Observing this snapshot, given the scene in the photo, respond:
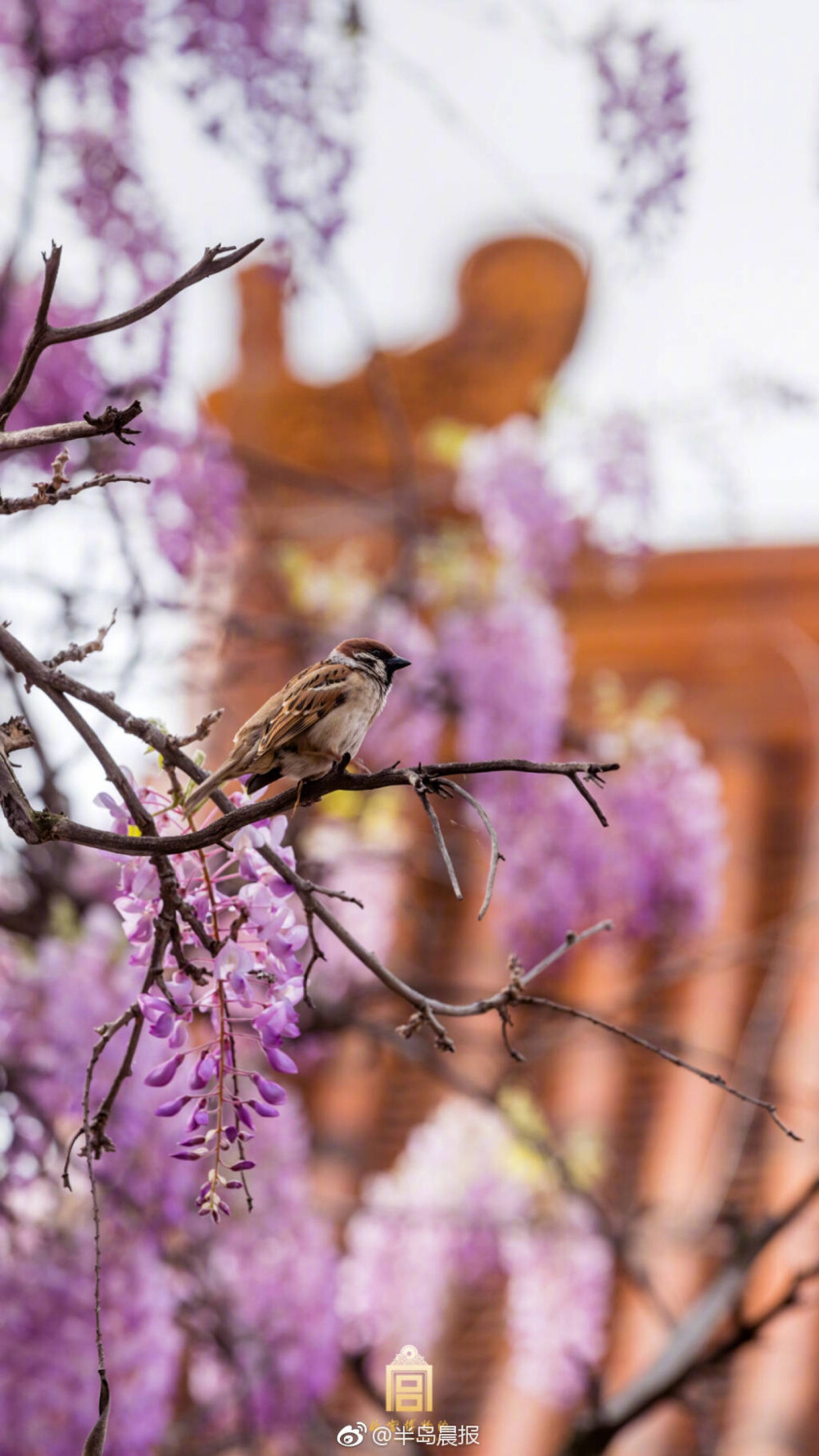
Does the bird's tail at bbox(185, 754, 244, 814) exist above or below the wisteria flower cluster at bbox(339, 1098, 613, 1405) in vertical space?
below

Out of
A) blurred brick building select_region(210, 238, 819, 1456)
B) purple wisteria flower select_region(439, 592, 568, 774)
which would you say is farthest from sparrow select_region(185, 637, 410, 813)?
purple wisteria flower select_region(439, 592, 568, 774)

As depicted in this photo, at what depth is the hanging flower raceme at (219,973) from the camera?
98 centimetres

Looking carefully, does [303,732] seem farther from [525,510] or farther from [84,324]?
[525,510]

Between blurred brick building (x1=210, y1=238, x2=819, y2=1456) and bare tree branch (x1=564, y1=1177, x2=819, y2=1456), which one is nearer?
bare tree branch (x1=564, y1=1177, x2=819, y2=1456)

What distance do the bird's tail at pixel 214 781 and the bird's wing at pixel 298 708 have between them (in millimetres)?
18

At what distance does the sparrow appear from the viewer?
3.36 feet

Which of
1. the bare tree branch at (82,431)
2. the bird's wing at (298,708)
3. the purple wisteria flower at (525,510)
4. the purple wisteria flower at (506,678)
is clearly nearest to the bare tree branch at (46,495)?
the bare tree branch at (82,431)

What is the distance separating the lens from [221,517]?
111 inches

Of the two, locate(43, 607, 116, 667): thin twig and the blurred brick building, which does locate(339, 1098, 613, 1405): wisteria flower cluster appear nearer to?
the blurred brick building

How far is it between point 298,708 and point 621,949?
2.29 m

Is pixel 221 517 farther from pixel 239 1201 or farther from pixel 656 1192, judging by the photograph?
pixel 656 1192
